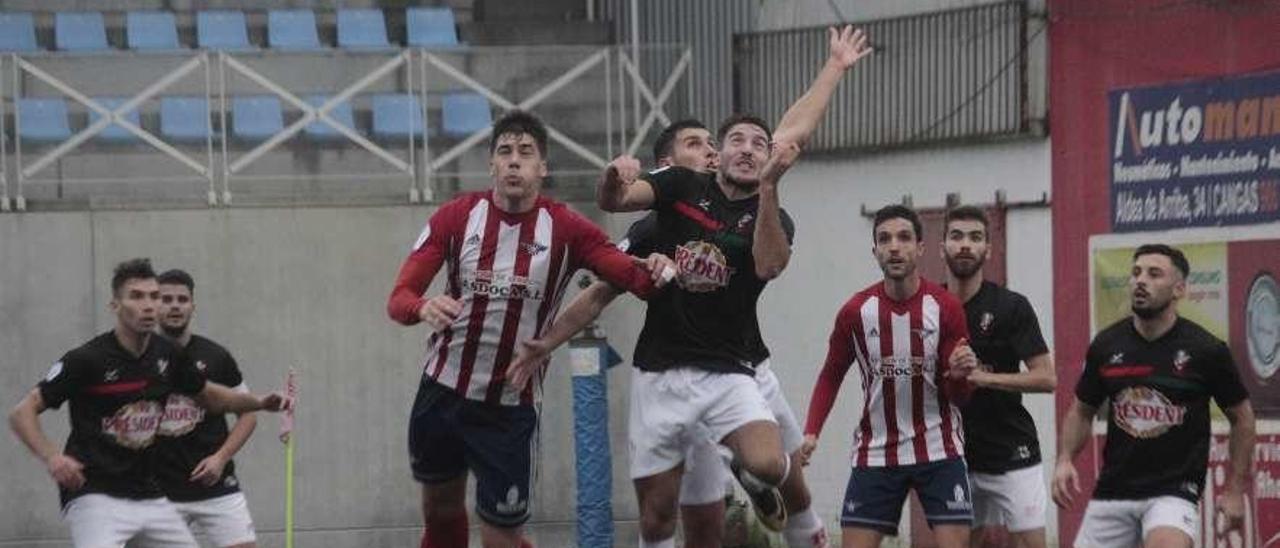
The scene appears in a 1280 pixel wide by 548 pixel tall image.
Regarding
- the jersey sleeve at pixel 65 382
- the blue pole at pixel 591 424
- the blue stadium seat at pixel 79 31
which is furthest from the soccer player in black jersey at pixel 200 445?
the blue stadium seat at pixel 79 31

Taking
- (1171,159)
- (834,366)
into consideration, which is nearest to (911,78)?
(1171,159)

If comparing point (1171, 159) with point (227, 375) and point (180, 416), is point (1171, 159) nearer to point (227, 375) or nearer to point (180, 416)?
point (227, 375)

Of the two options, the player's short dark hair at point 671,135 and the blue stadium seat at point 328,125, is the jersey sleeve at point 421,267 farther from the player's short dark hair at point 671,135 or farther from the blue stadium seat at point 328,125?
the blue stadium seat at point 328,125

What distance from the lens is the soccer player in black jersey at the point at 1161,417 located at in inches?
529

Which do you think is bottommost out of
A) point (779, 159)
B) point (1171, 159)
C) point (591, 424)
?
point (591, 424)

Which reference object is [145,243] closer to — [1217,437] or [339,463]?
[339,463]

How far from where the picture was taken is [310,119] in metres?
24.1

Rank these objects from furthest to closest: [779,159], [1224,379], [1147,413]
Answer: [1147,413] → [1224,379] → [779,159]

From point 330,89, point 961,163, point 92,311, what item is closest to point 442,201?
point 330,89

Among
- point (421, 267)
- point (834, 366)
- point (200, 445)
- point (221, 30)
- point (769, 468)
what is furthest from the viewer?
point (221, 30)

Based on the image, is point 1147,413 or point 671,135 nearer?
point 1147,413

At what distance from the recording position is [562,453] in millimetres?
24656

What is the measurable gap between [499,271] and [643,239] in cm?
109

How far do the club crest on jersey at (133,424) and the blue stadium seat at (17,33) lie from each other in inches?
475
